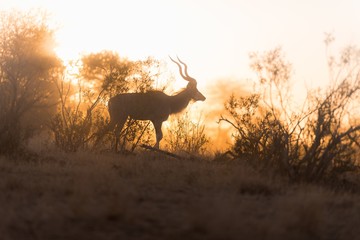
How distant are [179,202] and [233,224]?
175cm

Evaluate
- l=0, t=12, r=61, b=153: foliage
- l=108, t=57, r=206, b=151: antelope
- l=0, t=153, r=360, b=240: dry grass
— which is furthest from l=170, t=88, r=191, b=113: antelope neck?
l=0, t=153, r=360, b=240: dry grass

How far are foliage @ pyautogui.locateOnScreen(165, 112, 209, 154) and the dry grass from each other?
25.0 feet

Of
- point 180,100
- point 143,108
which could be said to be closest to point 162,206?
point 143,108

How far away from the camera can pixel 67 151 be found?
14.7 metres

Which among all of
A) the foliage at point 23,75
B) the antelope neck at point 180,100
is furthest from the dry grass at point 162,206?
the antelope neck at point 180,100

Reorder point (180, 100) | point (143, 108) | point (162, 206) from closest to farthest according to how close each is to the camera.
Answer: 1. point (162, 206)
2. point (143, 108)
3. point (180, 100)

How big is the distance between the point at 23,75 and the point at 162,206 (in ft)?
33.6

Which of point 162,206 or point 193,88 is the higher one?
point 193,88

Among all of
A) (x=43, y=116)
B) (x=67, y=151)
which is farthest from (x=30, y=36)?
(x=67, y=151)

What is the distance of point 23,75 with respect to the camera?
1648 centimetres

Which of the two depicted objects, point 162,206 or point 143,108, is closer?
point 162,206

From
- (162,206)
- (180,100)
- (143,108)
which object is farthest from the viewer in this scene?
(180,100)

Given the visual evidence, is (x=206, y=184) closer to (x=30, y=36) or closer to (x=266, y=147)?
(x=266, y=147)

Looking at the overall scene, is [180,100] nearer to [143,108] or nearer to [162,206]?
[143,108]
